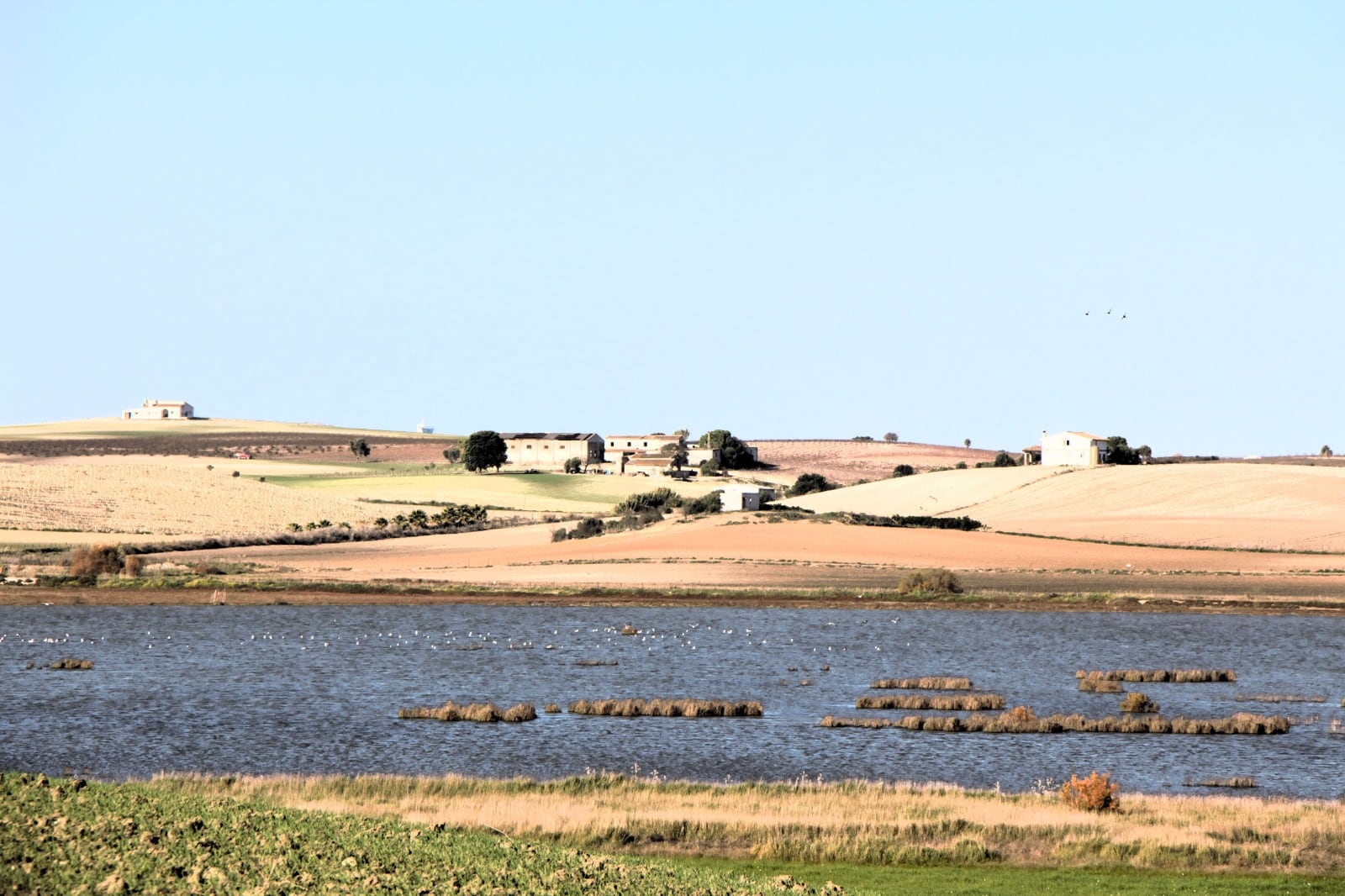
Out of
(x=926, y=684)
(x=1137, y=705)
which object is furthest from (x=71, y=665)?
(x=1137, y=705)

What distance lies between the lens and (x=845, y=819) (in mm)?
25203

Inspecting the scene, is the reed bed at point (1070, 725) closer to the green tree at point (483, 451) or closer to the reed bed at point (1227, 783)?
the reed bed at point (1227, 783)

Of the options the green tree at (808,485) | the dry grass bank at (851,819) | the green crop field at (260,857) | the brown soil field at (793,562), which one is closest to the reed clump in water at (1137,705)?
the dry grass bank at (851,819)

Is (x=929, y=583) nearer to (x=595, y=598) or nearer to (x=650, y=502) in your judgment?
(x=595, y=598)

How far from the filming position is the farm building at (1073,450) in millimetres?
151125

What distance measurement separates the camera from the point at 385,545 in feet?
324

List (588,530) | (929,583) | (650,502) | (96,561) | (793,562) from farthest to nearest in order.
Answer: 1. (650,502)
2. (588,530)
3. (793,562)
4. (96,561)
5. (929,583)

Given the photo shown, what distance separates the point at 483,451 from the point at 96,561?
4362 inches

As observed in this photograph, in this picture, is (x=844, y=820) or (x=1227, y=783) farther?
(x=1227, y=783)

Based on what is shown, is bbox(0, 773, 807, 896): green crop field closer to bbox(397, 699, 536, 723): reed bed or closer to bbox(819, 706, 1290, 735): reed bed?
bbox(397, 699, 536, 723): reed bed

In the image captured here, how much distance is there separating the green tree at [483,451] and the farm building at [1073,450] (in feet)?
220

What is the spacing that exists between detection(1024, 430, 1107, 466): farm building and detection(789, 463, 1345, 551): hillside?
703cm

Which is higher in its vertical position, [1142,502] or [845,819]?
[1142,502]

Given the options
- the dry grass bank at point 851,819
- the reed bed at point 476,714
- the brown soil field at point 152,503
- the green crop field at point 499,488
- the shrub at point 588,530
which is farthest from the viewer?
the green crop field at point 499,488
